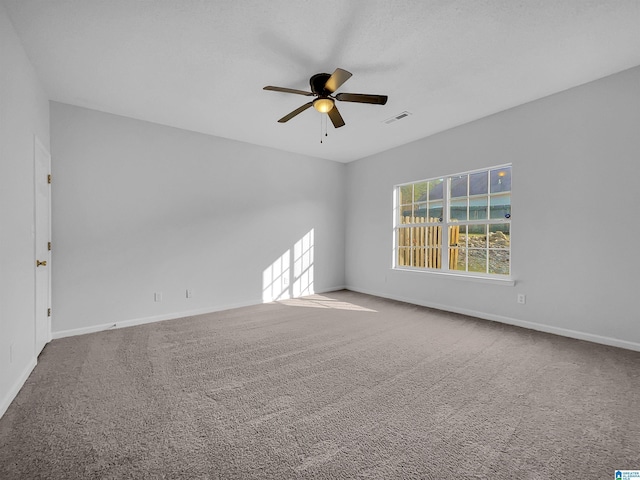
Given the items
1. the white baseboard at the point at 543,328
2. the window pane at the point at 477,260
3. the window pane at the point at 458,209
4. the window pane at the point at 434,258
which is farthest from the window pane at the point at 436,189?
the white baseboard at the point at 543,328

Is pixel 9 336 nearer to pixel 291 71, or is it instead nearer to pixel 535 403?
pixel 291 71

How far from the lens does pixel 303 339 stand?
10.5 ft

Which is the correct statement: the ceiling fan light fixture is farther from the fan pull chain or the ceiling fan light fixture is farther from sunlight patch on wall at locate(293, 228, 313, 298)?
sunlight patch on wall at locate(293, 228, 313, 298)

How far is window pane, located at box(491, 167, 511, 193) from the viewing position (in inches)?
149

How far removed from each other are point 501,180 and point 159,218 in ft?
15.8

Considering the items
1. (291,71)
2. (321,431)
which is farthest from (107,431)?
(291,71)

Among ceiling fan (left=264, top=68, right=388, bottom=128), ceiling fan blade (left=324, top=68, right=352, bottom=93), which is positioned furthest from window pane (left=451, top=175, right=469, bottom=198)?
ceiling fan blade (left=324, top=68, right=352, bottom=93)

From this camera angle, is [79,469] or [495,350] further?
[495,350]

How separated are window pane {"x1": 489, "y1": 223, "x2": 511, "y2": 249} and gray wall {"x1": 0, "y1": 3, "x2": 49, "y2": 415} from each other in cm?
501

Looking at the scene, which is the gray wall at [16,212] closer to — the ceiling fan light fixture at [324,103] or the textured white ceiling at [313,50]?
the textured white ceiling at [313,50]

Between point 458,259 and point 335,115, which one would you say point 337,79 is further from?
point 458,259

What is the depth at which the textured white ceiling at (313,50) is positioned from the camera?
6.65 ft

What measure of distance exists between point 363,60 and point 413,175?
104 inches

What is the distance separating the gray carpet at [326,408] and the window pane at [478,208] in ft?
5.49
